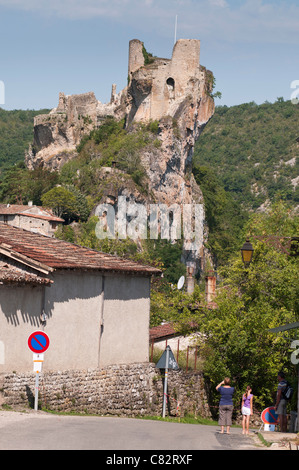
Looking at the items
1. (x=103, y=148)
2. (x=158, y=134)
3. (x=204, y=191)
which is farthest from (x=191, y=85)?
(x=204, y=191)

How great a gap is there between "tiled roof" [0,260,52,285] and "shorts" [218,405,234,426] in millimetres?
5267

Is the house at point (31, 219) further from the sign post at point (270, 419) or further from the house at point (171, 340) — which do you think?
the sign post at point (270, 419)

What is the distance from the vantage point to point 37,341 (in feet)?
55.2

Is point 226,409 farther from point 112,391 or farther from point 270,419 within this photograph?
point 112,391

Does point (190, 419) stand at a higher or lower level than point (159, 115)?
lower

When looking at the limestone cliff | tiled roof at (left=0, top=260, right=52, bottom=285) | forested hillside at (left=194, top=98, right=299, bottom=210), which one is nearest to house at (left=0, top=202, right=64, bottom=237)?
the limestone cliff

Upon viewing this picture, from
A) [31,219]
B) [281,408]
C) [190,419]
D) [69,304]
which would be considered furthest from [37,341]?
[31,219]

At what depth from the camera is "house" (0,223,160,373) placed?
18.6 m

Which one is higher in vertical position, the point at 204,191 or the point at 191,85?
the point at 191,85

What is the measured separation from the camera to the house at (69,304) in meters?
18.6

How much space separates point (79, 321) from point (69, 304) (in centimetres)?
74

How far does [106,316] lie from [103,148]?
8938cm

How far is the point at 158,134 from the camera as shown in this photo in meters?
110

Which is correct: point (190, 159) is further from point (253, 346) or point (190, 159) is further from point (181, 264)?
point (253, 346)
